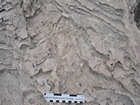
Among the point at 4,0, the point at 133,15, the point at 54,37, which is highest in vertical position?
the point at 133,15

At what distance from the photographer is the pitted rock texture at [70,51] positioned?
138 centimetres

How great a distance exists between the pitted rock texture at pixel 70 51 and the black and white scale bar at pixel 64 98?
0.03 m

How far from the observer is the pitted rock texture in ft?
4.54

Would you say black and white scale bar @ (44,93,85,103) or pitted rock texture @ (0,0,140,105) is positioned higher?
pitted rock texture @ (0,0,140,105)

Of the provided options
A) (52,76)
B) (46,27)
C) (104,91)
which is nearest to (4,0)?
(46,27)

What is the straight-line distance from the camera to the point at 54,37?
1.53 meters

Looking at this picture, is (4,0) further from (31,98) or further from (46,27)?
(31,98)

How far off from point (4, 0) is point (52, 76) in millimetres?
743

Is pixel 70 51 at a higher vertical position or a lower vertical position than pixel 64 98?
higher

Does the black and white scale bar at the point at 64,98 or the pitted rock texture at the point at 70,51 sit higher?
the pitted rock texture at the point at 70,51

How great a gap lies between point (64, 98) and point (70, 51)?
1.14 ft

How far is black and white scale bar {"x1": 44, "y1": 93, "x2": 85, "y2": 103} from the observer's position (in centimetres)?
139

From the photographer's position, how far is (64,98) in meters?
1.39

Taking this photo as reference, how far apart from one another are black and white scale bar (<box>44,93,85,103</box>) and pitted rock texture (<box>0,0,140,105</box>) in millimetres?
34
